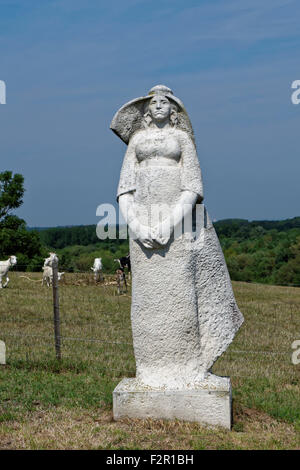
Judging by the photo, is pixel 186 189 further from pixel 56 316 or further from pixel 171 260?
pixel 56 316

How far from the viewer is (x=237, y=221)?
146 ft

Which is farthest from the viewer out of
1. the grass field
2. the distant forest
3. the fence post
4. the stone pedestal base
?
the distant forest

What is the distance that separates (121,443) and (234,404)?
5.03 ft

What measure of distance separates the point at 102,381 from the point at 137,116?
3400 mm

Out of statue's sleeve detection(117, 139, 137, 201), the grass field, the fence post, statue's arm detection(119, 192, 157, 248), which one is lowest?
the grass field

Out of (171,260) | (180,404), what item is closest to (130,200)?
(171,260)

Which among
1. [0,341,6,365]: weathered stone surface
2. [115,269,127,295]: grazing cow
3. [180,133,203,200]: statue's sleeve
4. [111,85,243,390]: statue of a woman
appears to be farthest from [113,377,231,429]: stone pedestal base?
[115,269,127,295]: grazing cow

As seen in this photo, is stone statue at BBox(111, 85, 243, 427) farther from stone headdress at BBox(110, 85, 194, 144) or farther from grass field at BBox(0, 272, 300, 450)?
Answer: grass field at BBox(0, 272, 300, 450)

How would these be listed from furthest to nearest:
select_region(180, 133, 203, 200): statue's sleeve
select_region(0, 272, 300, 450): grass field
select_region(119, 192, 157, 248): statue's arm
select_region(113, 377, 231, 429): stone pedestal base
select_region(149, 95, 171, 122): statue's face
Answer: select_region(149, 95, 171, 122): statue's face < select_region(180, 133, 203, 200): statue's sleeve < select_region(119, 192, 157, 248): statue's arm < select_region(113, 377, 231, 429): stone pedestal base < select_region(0, 272, 300, 450): grass field

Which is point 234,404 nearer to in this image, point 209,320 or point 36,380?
point 209,320

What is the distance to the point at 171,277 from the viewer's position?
5469 millimetres

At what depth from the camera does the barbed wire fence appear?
333 inches
